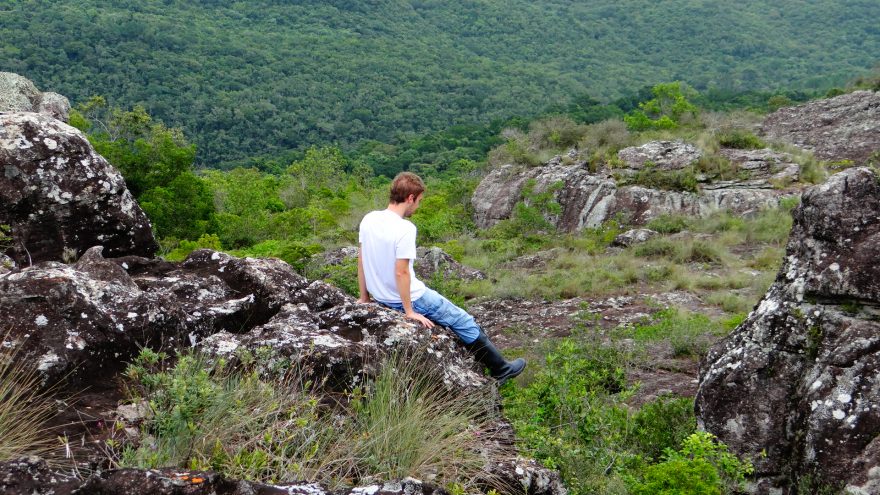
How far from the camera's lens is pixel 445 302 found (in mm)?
5305

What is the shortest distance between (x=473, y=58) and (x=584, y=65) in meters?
13.7

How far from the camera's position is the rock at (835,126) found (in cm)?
2209

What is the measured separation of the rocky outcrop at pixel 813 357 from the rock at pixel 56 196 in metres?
4.54

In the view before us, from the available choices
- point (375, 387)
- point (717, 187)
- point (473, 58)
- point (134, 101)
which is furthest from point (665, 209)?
point (473, 58)

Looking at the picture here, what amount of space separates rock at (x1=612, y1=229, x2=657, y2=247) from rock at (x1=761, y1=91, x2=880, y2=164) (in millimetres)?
7341

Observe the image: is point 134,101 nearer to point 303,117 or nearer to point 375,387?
point 303,117

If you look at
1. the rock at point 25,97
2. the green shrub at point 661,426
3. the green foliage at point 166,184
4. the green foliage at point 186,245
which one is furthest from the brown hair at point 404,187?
the green foliage at point 166,184

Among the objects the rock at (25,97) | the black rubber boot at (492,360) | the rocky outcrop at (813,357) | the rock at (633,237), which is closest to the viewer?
the rocky outcrop at (813,357)

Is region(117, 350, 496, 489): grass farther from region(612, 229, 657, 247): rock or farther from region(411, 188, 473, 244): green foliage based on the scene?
region(411, 188, 473, 244): green foliage

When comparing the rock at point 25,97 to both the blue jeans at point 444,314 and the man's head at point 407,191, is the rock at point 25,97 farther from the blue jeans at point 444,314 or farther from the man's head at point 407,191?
the blue jeans at point 444,314

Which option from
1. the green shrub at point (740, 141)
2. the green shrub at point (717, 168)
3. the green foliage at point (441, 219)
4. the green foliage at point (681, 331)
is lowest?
the green foliage at point (441, 219)

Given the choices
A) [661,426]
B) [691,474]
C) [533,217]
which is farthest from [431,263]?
[691,474]

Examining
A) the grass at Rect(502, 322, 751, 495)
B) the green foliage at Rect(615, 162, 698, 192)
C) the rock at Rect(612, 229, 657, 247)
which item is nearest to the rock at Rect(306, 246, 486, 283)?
the rock at Rect(612, 229, 657, 247)

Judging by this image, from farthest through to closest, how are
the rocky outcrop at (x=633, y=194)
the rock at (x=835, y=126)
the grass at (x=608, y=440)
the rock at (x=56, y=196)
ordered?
the rock at (x=835, y=126), the rocky outcrop at (x=633, y=194), the rock at (x=56, y=196), the grass at (x=608, y=440)
